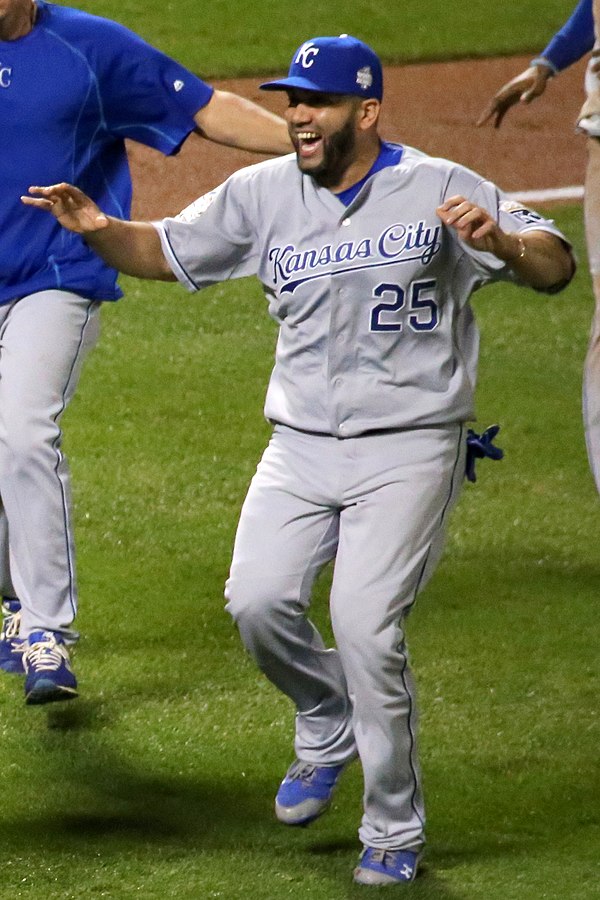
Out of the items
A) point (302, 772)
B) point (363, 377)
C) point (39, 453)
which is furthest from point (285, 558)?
point (39, 453)

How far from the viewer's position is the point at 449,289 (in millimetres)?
4363

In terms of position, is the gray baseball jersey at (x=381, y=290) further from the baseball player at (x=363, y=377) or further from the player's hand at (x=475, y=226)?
the player's hand at (x=475, y=226)

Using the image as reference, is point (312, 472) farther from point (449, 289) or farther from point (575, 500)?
point (575, 500)

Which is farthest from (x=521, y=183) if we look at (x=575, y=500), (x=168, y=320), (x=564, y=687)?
(x=564, y=687)

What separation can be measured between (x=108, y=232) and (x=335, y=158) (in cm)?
58

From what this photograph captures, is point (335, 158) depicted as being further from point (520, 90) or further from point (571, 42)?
point (571, 42)

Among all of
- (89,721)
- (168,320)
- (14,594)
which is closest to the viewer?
(89,721)

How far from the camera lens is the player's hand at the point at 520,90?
6.54m

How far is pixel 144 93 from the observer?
548cm

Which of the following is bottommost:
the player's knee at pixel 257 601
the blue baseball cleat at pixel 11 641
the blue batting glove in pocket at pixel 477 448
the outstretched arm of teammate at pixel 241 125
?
the blue baseball cleat at pixel 11 641

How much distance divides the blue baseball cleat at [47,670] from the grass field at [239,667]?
186mm

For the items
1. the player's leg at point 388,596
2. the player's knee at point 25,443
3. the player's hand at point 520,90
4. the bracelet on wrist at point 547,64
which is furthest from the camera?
the bracelet on wrist at point 547,64

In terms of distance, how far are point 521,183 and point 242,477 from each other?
5181 millimetres

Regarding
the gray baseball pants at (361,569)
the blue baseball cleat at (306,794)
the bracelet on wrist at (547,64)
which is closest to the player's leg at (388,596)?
the gray baseball pants at (361,569)
